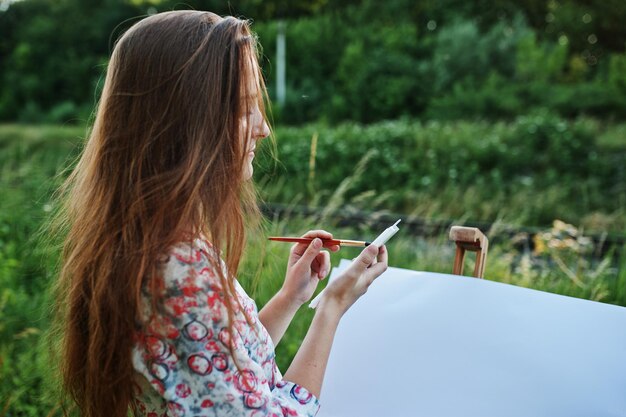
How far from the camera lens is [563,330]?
1.51 m

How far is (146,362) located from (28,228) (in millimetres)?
3480

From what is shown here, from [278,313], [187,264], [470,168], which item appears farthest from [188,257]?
[470,168]

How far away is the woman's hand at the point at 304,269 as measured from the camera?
57.6 inches

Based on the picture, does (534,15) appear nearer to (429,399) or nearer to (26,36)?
(26,36)

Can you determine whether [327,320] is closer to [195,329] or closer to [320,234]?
[320,234]

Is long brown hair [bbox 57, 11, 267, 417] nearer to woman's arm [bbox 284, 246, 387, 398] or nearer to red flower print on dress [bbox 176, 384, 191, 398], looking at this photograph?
red flower print on dress [bbox 176, 384, 191, 398]

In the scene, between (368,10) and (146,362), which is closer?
(146,362)

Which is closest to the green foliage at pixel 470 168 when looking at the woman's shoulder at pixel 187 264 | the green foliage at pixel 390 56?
the green foliage at pixel 390 56

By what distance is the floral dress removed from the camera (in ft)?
3.56

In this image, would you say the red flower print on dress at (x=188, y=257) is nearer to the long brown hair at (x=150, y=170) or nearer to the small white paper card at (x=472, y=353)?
the long brown hair at (x=150, y=170)

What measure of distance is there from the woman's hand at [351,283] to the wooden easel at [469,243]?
340 mm

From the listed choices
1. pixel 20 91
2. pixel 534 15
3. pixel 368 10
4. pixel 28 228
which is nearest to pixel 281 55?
pixel 368 10

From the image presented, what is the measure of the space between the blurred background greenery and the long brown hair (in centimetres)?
33

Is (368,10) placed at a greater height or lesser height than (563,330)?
greater
